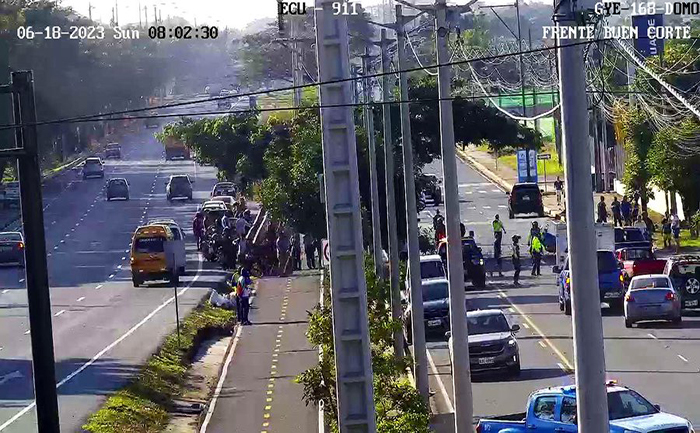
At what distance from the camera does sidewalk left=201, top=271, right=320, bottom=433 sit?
2659 centimetres

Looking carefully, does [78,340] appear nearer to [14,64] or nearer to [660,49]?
[14,64]

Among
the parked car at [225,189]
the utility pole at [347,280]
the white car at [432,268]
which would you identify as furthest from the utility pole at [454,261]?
the parked car at [225,189]

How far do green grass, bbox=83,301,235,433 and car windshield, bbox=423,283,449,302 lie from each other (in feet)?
18.8

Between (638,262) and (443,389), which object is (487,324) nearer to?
(443,389)

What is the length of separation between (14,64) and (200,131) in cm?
3042

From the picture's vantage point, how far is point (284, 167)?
51969 mm

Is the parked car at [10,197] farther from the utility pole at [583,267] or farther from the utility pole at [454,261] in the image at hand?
the utility pole at [583,267]

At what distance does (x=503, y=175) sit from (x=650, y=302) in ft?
197

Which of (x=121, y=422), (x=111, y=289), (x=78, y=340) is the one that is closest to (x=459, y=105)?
(x=111, y=289)

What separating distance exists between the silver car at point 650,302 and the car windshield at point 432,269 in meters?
7.90

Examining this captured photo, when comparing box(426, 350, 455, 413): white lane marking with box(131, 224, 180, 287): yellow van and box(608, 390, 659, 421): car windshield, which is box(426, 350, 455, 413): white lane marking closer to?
box(608, 390, 659, 421): car windshield

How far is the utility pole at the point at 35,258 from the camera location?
1741 cm

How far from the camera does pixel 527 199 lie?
2717 inches

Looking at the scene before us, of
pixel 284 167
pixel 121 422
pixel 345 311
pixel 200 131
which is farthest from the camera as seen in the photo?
pixel 200 131
